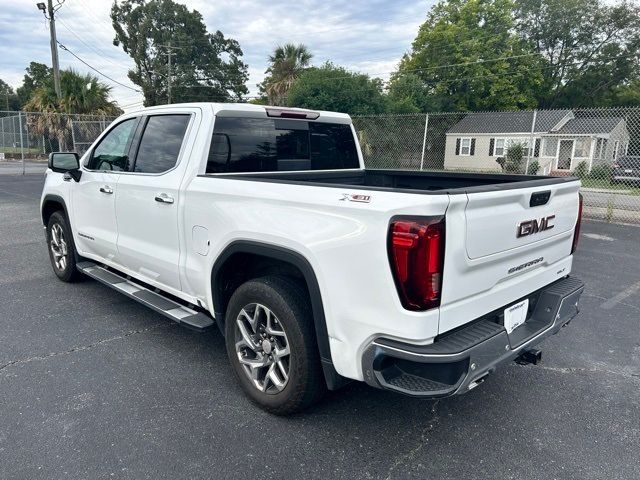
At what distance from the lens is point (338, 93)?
2766 cm

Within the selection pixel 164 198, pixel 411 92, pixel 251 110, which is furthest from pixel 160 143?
pixel 411 92

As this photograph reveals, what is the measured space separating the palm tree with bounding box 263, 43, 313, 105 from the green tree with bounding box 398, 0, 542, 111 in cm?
837

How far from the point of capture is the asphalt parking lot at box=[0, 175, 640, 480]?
245cm

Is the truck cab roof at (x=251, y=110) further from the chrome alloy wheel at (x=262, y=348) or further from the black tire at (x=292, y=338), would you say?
the chrome alloy wheel at (x=262, y=348)

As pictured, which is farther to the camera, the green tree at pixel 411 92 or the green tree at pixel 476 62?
the green tree at pixel 476 62

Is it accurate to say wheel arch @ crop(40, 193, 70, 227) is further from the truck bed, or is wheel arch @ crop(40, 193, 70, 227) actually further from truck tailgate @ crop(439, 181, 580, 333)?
truck tailgate @ crop(439, 181, 580, 333)

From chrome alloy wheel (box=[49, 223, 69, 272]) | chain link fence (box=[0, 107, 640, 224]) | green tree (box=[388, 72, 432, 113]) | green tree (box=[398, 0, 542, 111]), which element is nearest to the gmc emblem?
chrome alloy wheel (box=[49, 223, 69, 272])

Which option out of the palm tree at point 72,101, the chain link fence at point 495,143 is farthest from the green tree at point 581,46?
the palm tree at point 72,101

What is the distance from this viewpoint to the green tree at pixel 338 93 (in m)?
27.5

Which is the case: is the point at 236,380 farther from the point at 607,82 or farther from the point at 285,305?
the point at 607,82

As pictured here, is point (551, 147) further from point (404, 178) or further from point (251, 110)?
point (251, 110)

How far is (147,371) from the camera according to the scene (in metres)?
3.41

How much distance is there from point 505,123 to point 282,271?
107 feet

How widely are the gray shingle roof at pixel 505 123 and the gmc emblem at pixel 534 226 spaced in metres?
30.1
